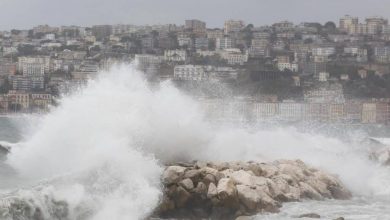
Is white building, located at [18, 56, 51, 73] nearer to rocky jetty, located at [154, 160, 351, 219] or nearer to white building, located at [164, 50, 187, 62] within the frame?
white building, located at [164, 50, 187, 62]

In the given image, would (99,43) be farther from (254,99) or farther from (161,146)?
(161,146)

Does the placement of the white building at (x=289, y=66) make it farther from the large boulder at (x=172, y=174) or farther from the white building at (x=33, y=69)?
the large boulder at (x=172, y=174)

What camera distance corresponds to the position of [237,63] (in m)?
101

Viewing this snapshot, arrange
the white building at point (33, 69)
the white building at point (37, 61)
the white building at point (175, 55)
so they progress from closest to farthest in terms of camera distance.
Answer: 1. the white building at point (33, 69)
2. the white building at point (37, 61)
3. the white building at point (175, 55)

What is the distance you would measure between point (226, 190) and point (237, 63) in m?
87.8

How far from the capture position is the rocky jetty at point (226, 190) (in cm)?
1409

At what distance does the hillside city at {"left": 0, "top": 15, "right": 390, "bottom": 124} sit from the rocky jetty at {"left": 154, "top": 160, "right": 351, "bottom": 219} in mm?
28613

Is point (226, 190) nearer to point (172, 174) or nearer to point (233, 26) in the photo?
point (172, 174)

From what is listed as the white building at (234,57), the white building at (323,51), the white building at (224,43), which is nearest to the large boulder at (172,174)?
the white building at (234,57)

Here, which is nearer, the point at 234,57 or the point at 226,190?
the point at 226,190

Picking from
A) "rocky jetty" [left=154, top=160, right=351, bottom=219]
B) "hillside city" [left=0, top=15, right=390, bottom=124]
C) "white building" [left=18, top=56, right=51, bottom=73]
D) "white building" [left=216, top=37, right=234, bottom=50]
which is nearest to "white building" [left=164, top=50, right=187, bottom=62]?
"hillside city" [left=0, top=15, right=390, bottom=124]

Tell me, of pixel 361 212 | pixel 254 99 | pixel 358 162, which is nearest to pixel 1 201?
pixel 361 212

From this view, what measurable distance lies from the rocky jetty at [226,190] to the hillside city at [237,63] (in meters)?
28.6

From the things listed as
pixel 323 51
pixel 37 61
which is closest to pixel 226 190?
pixel 37 61
